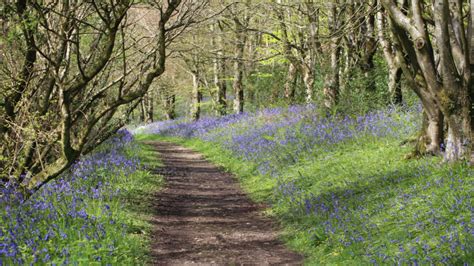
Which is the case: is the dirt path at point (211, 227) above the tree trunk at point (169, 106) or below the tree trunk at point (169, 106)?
below

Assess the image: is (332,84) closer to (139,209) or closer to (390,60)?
(390,60)

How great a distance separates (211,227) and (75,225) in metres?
3.16

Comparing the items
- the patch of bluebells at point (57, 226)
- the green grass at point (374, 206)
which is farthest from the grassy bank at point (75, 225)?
the green grass at point (374, 206)

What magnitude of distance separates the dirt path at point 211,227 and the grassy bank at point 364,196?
14.3 inches

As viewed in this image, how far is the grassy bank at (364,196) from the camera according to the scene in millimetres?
5906

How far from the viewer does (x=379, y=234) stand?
6.66 m

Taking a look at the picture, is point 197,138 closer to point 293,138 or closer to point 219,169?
point 219,169

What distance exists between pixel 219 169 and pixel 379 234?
10112 millimetres

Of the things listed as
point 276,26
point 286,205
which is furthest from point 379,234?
point 276,26

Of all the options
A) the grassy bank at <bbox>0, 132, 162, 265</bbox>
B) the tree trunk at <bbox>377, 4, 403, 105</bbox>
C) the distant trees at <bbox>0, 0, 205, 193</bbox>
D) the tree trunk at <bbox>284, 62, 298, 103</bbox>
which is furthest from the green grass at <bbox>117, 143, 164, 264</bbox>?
the tree trunk at <bbox>284, 62, 298, 103</bbox>

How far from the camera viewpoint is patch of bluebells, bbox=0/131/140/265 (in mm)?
5488

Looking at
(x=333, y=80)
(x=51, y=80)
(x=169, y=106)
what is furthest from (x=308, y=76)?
(x=169, y=106)

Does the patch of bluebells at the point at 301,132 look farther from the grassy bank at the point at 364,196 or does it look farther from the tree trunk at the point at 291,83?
the tree trunk at the point at 291,83

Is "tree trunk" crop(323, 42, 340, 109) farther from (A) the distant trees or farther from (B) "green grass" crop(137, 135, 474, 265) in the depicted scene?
(A) the distant trees
